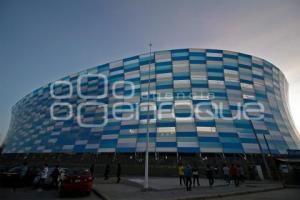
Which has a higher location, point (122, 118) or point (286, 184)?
point (122, 118)

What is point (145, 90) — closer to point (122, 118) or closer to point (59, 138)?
point (122, 118)

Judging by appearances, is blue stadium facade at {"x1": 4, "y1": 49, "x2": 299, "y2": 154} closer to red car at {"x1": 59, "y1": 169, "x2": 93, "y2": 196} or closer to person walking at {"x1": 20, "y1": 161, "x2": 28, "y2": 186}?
person walking at {"x1": 20, "y1": 161, "x2": 28, "y2": 186}

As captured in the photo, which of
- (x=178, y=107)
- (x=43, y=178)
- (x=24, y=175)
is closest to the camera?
(x=43, y=178)

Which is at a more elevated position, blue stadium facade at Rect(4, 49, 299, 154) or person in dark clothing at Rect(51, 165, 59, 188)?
blue stadium facade at Rect(4, 49, 299, 154)

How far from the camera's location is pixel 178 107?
126 feet

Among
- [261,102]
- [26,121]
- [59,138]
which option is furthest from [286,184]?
[26,121]

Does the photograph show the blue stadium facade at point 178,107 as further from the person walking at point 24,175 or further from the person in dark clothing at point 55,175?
the person walking at point 24,175

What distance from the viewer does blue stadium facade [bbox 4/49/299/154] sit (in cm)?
3553

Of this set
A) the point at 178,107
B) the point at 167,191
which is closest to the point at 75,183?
the point at 167,191

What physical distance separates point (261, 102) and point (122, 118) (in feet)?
96.2

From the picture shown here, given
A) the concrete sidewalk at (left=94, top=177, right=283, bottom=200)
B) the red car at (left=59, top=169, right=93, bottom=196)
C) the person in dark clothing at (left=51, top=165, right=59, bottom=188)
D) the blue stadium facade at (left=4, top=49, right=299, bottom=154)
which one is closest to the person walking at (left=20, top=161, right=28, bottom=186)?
the person in dark clothing at (left=51, top=165, right=59, bottom=188)

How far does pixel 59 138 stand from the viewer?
48219 mm

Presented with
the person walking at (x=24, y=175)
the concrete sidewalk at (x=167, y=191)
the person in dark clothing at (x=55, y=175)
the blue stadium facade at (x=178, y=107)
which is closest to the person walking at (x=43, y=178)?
the person in dark clothing at (x=55, y=175)

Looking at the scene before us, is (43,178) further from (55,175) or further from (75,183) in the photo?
(75,183)
